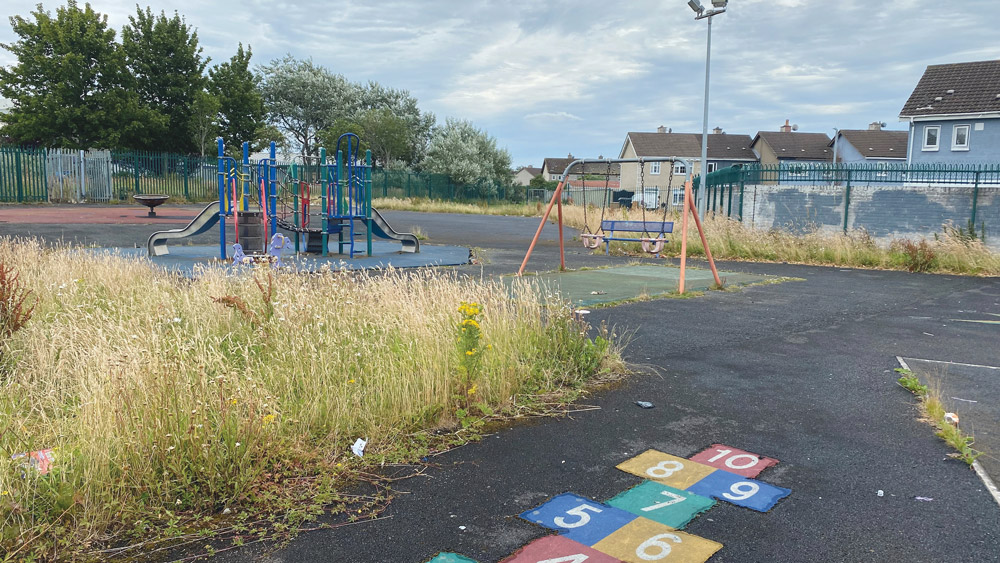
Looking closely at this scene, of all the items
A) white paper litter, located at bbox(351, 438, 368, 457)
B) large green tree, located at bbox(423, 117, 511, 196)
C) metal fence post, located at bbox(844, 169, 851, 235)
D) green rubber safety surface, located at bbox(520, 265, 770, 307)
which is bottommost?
white paper litter, located at bbox(351, 438, 368, 457)

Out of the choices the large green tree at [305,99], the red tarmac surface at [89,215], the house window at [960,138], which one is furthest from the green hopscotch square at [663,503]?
the large green tree at [305,99]

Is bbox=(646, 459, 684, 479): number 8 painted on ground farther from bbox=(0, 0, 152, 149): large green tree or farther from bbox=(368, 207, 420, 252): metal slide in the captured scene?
bbox=(0, 0, 152, 149): large green tree

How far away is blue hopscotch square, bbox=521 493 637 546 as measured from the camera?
3.16 m

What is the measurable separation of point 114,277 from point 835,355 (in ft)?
24.1

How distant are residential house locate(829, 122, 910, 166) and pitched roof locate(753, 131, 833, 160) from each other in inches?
160

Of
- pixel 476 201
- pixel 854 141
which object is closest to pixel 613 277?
pixel 476 201

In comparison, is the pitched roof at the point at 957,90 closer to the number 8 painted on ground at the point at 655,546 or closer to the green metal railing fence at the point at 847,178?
the green metal railing fence at the point at 847,178

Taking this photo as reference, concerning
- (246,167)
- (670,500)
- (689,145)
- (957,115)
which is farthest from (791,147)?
(670,500)

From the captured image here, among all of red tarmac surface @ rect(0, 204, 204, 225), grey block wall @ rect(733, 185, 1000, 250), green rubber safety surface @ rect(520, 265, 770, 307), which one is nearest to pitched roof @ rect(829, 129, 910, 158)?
grey block wall @ rect(733, 185, 1000, 250)

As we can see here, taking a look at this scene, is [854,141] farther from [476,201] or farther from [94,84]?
[94,84]

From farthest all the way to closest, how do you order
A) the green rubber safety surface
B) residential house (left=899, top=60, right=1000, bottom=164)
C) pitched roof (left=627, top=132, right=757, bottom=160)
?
1. pitched roof (left=627, top=132, right=757, bottom=160)
2. residential house (left=899, top=60, right=1000, bottom=164)
3. the green rubber safety surface

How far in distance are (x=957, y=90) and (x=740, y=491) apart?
4009 cm

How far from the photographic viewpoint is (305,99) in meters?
60.0

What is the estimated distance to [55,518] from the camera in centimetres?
303
